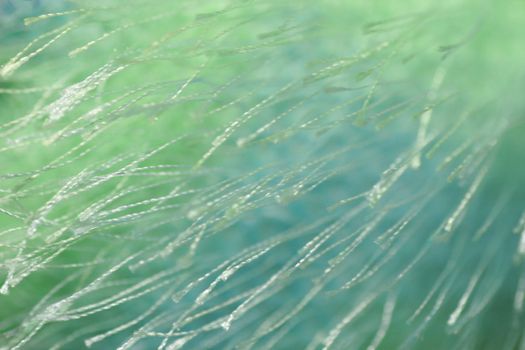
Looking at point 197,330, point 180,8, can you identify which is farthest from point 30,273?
point 180,8

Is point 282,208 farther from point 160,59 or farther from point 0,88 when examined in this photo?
point 0,88

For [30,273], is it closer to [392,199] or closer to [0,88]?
[0,88]

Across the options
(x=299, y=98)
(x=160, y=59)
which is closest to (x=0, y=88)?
(x=160, y=59)

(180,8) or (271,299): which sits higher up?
(180,8)

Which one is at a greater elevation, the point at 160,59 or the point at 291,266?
the point at 160,59

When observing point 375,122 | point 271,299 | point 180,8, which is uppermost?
point 180,8

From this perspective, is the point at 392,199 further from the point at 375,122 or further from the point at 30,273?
the point at 30,273
